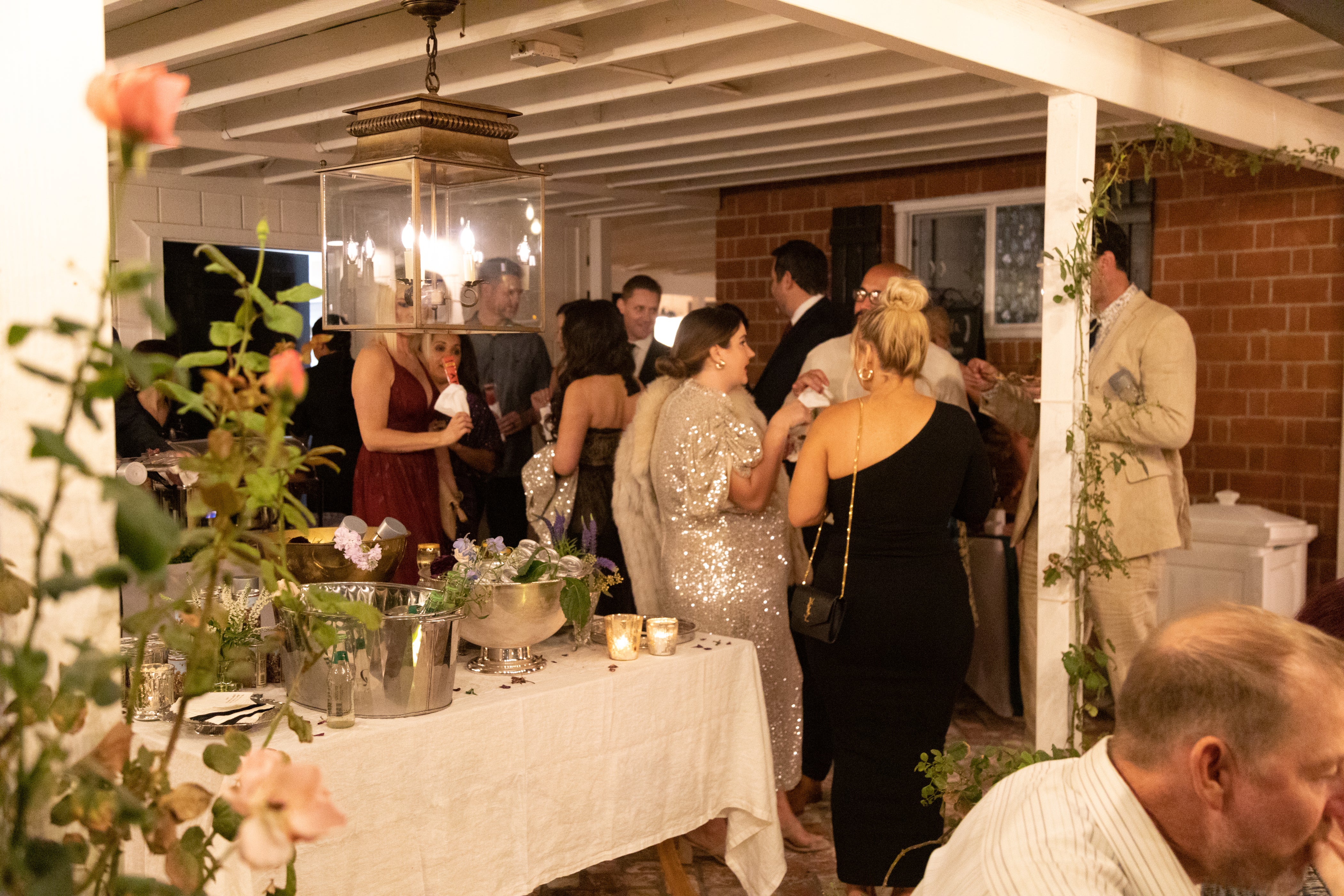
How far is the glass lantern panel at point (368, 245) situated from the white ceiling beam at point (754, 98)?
1.99 m

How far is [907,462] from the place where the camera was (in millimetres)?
3045

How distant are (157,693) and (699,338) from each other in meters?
1.85

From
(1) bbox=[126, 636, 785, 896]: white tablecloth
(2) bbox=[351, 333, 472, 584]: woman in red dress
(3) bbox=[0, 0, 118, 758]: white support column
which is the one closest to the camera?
(3) bbox=[0, 0, 118, 758]: white support column

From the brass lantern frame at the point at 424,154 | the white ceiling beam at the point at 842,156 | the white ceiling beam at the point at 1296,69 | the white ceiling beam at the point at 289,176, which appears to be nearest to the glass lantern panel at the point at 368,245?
the brass lantern frame at the point at 424,154

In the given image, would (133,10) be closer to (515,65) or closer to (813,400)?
(515,65)

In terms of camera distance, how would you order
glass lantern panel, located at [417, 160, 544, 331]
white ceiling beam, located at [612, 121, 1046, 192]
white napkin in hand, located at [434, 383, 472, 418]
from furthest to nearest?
white ceiling beam, located at [612, 121, 1046, 192] → white napkin in hand, located at [434, 383, 472, 418] → glass lantern panel, located at [417, 160, 544, 331]

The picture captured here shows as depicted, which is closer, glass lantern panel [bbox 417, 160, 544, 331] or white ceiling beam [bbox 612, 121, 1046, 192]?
glass lantern panel [bbox 417, 160, 544, 331]

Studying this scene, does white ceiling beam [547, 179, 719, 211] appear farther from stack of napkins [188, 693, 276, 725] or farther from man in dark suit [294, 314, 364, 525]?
stack of napkins [188, 693, 276, 725]

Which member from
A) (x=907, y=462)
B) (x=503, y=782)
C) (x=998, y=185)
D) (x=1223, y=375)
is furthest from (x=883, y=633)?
(x=998, y=185)

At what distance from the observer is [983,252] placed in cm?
643

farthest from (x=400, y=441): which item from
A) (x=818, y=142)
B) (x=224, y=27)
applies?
(x=818, y=142)

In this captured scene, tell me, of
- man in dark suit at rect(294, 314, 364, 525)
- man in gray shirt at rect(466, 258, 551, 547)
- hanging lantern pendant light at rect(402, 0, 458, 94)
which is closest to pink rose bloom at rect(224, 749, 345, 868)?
hanging lantern pendant light at rect(402, 0, 458, 94)

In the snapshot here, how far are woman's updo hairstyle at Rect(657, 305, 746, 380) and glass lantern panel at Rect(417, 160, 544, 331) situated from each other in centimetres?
98

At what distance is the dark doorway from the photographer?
6.91m
